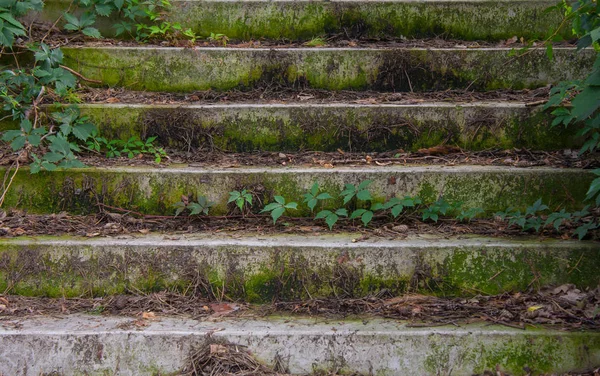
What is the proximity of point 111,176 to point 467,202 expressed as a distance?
189cm

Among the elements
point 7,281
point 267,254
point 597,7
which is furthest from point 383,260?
point 7,281

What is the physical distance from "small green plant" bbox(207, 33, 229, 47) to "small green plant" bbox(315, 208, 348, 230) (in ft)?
5.15

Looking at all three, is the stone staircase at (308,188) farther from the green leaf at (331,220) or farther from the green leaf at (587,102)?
the green leaf at (587,102)

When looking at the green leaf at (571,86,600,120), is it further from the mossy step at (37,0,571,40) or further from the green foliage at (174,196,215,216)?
the green foliage at (174,196,215,216)

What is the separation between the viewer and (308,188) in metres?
2.81

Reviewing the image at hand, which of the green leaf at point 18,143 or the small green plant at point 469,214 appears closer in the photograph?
the small green plant at point 469,214

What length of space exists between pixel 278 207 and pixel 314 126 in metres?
0.67

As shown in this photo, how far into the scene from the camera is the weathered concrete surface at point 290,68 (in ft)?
11.0

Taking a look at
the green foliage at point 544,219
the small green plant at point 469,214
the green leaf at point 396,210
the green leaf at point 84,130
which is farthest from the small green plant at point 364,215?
the green leaf at point 84,130

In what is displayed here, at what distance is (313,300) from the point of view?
2434mm

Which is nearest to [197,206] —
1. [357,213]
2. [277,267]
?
[277,267]

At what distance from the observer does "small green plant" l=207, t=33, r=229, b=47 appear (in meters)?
3.66

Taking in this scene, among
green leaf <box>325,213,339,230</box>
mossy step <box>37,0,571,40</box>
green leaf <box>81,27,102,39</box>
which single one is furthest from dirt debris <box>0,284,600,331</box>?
mossy step <box>37,0,571,40</box>

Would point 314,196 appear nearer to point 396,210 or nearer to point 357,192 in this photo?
point 357,192
